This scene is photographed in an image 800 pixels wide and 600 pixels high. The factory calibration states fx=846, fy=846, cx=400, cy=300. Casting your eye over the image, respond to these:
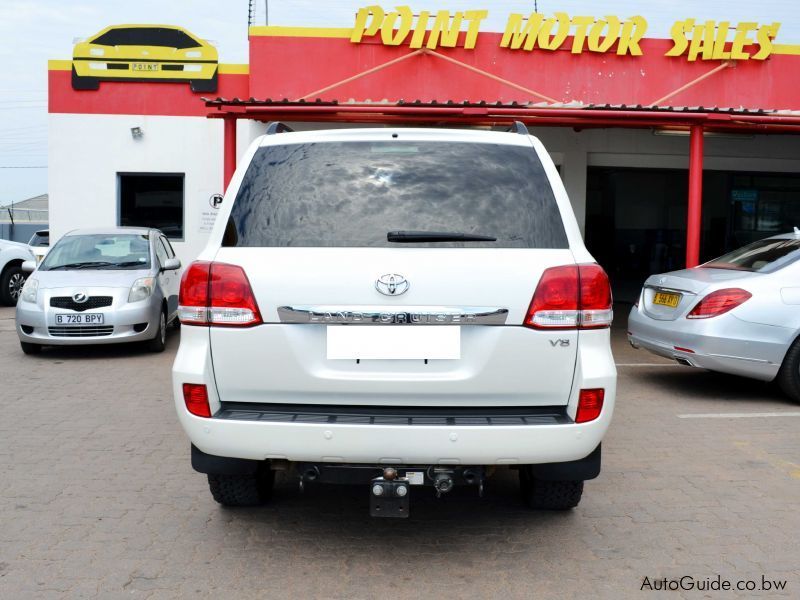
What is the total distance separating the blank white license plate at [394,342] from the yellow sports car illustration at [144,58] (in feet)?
41.6

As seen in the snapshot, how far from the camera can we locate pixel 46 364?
31.1ft

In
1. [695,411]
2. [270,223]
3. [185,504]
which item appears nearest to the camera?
[270,223]

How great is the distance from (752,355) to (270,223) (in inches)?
202

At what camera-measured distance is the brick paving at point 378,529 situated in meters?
3.62

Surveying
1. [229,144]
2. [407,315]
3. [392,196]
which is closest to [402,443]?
[407,315]

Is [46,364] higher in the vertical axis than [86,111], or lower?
lower

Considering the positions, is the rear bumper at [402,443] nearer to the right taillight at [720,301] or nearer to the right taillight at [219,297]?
the right taillight at [219,297]

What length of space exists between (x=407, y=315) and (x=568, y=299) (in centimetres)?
67

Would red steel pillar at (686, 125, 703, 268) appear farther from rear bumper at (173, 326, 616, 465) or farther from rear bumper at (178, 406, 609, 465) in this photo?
rear bumper at (178, 406, 609, 465)

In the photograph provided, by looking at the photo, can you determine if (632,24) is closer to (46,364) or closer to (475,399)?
(46,364)

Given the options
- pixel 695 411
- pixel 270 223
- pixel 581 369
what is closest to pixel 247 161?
pixel 270 223

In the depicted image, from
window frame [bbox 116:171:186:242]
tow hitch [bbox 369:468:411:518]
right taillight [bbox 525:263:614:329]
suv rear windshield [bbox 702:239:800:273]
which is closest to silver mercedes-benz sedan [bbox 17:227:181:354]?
window frame [bbox 116:171:186:242]

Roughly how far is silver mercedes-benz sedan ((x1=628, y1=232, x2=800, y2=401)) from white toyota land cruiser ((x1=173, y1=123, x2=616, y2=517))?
13.4 ft

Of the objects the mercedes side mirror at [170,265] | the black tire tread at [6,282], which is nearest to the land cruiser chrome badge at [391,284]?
the mercedes side mirror at [170,265]
